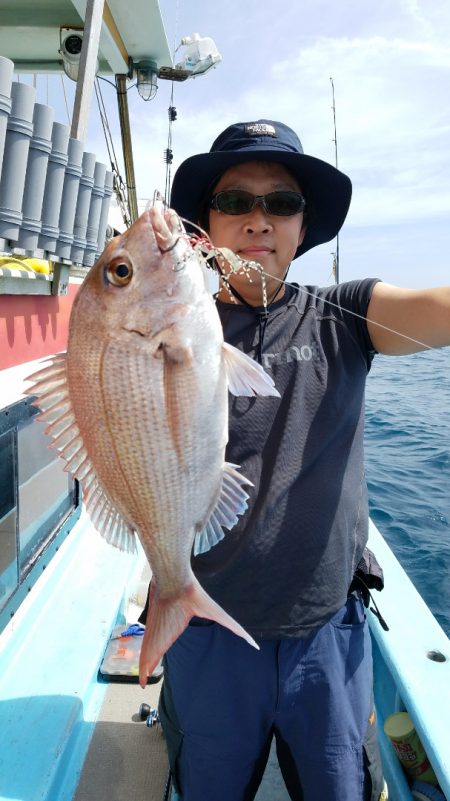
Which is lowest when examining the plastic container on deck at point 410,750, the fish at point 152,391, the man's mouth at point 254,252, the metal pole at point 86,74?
the plastic container on deck at point 410,750

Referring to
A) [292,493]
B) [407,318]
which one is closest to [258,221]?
[407,318]

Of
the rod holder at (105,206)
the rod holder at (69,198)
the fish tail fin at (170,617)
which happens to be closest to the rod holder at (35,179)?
the rod holder at (69,198)

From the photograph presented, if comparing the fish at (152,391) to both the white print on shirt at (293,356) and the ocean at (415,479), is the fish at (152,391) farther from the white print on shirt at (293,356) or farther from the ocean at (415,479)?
the ocean at (415,479)

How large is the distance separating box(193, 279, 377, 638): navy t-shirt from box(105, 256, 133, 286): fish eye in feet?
2.20

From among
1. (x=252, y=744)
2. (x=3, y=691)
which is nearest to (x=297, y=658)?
(x=252, y=744)

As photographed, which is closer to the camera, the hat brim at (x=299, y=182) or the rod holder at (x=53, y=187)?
the hat brim at (x=299, y=182)

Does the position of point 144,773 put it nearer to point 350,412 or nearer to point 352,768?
point 352,768

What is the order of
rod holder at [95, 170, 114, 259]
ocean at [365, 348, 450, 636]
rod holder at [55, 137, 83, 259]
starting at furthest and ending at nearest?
ocean at [365, 348, 450, 636] → rod holder at [95, 170, 114, 259] → rod holder at [55, 137, 83, 259]

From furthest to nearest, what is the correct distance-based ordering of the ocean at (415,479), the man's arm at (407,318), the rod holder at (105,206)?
the ocean at (415,479)
the rod holder at (105,206)
the man's arm at (407,318)

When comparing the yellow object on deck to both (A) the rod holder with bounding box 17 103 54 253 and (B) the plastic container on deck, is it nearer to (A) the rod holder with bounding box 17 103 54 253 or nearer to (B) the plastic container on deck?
(A) the rod holder with bounding box 17 103 54 253

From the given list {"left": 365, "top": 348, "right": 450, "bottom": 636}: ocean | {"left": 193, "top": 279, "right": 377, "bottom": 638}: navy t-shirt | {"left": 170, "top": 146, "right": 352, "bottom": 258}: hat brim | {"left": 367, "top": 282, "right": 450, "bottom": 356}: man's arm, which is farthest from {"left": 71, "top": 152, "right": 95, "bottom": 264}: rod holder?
{"left": 365, "top": 348, "right": 450, "bottom": 636}: ocean

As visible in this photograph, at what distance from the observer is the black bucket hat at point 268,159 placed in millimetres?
1950

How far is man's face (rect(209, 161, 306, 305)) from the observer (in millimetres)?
1944

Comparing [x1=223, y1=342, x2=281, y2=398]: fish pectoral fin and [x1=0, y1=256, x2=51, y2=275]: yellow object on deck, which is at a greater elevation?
[x1=0, y1=256, x2=51, y2=275]: yellow object on deck
